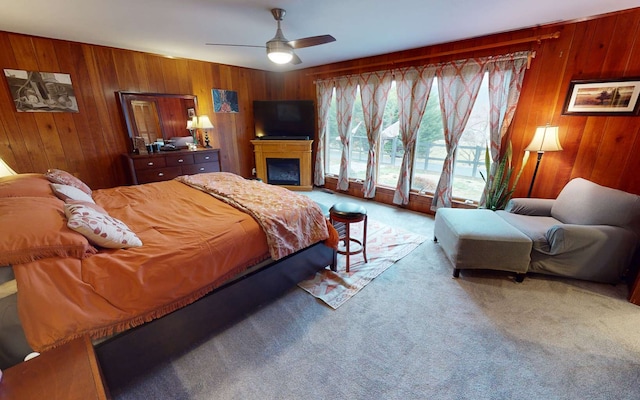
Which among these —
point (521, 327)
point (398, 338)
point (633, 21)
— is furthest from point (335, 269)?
point (633, 21)

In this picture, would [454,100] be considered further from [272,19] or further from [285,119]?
[285,119]

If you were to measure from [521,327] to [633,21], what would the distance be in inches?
112

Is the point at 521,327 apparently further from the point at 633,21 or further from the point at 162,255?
the point at 633,21

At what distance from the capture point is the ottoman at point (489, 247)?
2154 millimetres

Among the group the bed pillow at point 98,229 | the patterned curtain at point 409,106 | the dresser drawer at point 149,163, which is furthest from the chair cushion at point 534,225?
the dresser drawer at point 149,163

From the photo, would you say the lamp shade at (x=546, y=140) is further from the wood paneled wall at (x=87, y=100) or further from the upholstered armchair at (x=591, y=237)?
the wood paneled wall at (x=87, y=100)

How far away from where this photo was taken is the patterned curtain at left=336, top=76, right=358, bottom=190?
4207 mm

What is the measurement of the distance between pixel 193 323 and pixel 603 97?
4.01 metres

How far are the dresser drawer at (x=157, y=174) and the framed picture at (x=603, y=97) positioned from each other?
501 centimetres

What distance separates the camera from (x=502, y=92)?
2902mm

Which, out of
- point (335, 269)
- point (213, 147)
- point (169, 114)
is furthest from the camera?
point (213, 147)

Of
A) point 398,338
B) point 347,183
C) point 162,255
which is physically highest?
point 162,255

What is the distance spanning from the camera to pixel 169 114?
3967 millimetres

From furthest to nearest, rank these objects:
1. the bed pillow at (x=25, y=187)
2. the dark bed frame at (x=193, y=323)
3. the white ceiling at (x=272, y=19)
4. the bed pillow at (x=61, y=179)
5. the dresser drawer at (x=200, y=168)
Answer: the dresser drawer at (x=200, y=168), the white ceiling at (x=272, y=19), the bed pillow at (x=61, y=179), the bed pillow at (x=25, y=187), the dark bed frame at (x=193, y=323)
